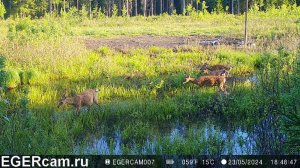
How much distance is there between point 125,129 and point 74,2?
66.2 meters

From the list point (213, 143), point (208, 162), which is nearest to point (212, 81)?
point (213, 143)

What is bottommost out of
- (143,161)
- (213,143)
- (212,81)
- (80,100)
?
(143,161)

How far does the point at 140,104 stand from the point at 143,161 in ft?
9.44

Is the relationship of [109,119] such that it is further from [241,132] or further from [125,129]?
[241,132]

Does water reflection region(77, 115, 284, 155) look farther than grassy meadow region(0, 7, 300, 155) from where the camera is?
No

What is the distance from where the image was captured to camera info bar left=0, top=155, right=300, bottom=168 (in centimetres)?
482

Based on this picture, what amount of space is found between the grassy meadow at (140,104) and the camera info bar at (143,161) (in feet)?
0.59

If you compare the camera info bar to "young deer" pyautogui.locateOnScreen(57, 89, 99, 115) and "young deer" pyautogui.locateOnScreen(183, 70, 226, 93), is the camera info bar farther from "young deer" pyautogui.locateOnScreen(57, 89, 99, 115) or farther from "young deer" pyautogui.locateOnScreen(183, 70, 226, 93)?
"young deer" pyautogui.locateOnScreen(183, 70, 226, 93)

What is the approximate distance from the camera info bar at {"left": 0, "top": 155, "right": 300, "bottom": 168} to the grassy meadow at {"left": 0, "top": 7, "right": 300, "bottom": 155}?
179 millimetres

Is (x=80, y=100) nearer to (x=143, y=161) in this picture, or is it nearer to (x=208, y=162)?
(x=143, y=161)

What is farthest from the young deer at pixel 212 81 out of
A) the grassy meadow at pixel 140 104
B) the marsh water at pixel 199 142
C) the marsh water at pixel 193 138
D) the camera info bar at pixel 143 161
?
the camera info bar at pixel 143 161

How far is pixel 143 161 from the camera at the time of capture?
5086 mm

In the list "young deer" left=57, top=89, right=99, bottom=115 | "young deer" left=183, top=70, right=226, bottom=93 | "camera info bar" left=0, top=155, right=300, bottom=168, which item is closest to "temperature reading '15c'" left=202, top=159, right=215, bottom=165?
"camera info bar" left=0, top=155, right=300, bottom=168

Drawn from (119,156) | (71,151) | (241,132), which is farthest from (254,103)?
(71,151)
